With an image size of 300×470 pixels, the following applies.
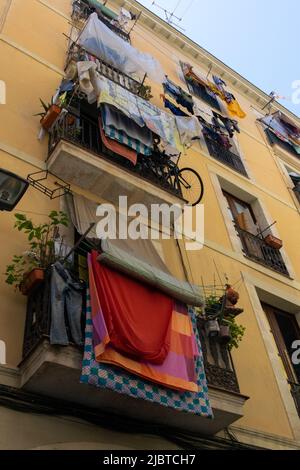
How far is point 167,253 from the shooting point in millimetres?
8492

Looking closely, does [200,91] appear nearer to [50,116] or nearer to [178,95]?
[178,95]

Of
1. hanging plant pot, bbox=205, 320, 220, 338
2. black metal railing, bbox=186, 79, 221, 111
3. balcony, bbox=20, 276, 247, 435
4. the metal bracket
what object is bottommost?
balcony, bbox=20, 276, 247, 435

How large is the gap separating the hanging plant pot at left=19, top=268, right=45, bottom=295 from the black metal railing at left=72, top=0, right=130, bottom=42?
28.4 feet

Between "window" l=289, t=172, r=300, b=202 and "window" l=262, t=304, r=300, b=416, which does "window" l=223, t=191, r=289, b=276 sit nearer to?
"window" l=262, t=304, r=300, b=416

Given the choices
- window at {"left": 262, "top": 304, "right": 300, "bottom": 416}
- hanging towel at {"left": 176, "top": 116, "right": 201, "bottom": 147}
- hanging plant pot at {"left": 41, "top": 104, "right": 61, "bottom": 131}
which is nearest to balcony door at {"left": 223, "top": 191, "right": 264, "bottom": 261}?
window at {"left": 262, "top": 304, "right": 300, "bottom": 416}

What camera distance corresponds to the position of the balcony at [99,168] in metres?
7.75

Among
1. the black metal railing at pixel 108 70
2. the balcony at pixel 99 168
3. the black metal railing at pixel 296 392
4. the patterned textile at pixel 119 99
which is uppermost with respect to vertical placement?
the black metal railing at pixel 108 70

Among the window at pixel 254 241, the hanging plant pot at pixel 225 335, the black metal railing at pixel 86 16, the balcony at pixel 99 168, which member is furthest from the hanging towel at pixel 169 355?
the black metal railing at pixel 86 16

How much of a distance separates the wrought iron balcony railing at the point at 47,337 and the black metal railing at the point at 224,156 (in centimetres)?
670

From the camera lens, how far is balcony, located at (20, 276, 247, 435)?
5.07 metres

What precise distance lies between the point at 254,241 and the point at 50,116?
17.3 ft

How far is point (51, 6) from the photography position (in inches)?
473

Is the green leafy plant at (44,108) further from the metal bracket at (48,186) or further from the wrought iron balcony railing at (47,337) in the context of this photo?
the wrought iron balcony railing at (47,337)
